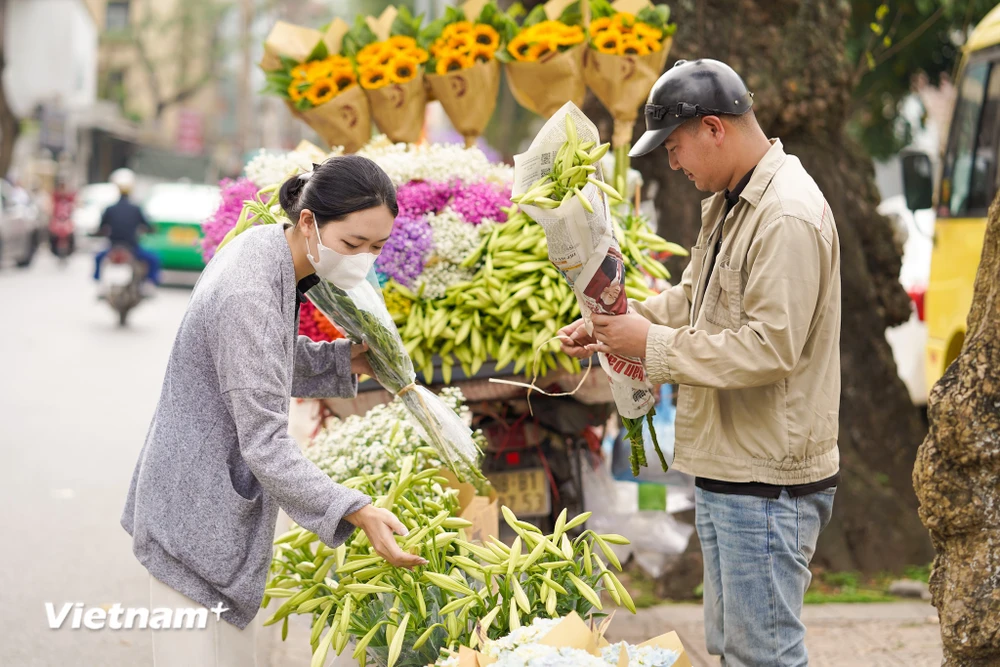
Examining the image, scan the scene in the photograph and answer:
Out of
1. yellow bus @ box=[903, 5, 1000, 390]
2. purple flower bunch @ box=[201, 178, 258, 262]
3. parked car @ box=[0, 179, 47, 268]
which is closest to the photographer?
purple flower bunch @ box=[201, 178, 258, 262]

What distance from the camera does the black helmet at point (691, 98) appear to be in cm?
268

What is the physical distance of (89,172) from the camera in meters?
50.2

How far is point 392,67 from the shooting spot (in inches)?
199

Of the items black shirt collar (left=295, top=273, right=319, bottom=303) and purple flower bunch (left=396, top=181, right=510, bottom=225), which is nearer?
black shirt collar (left=295, top=273, right=319, bottom=303)

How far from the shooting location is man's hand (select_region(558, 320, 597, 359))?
309cm

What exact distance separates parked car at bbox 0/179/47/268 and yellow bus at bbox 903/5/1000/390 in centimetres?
1796

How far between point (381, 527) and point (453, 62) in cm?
308

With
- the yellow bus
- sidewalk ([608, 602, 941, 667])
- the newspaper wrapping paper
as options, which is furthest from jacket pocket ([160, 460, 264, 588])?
the yellow bus

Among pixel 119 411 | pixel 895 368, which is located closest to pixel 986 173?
pixel 895 368

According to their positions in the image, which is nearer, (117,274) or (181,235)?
(117,274)

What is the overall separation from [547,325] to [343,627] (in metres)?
1.57

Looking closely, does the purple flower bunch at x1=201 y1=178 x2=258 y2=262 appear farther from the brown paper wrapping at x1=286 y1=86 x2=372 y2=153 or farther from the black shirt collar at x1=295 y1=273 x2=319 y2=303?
the black shirt collar at x1=295 y1=273 x2=319 y2=303

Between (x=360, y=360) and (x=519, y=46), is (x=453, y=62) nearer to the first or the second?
(x=519, y=46)

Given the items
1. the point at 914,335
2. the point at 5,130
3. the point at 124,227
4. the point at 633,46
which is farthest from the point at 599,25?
the point at 5,130
